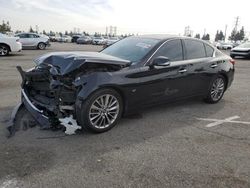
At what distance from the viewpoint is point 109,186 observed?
3148mm

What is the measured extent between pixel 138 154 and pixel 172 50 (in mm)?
2507

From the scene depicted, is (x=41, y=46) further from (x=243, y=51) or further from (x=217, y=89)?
(x=217, y=89)

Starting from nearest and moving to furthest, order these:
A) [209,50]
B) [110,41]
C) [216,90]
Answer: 1. [209,50]
2. [216,90]
3. [110,41]

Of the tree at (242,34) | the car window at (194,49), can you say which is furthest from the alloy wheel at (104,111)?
the tree at (242,34)

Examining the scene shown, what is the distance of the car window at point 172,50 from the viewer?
5370 millimetres

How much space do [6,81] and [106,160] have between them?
19.6 ft

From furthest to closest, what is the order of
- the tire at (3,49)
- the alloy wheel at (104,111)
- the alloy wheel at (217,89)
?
1. the tire at (3,49)
2. the alloy wheel at (217,89)
3. the alloy wheel at (104,111)

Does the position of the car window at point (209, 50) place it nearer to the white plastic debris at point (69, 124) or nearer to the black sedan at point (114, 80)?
the black sedan at point (114, 80)

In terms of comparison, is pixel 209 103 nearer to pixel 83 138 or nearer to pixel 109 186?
pixel 83 138

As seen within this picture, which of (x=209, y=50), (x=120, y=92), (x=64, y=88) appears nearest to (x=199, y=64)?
(x=209, y=50)

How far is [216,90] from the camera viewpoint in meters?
6.73

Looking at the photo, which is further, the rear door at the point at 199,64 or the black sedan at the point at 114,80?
the rear door at the point at 199,64

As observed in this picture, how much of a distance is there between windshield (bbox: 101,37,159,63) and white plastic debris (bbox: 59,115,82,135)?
150 centimetres

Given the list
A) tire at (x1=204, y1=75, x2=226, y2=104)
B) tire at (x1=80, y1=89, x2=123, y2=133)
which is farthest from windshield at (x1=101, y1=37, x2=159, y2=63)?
tire at (x1=204, y1=75, x2=226, y2=104)
